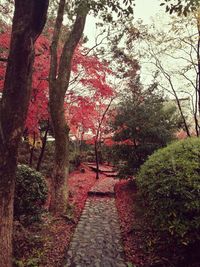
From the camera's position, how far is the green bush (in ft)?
22.1

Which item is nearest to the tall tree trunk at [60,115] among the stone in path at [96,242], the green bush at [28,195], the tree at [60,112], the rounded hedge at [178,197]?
the tree at [60,112]

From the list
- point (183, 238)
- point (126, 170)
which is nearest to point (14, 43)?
point (183, 238)

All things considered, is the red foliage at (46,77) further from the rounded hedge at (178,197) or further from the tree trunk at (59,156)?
the rounded hedge at (178,197)

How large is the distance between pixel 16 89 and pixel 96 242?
13.5ft

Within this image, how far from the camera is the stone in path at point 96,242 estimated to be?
5.36 m

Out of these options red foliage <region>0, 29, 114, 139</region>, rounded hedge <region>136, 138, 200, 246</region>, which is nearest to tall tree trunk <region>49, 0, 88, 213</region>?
red foliage <region>0, 29, 114, 139</region>

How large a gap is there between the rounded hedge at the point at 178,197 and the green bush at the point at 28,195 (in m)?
3.16

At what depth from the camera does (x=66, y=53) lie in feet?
27.6

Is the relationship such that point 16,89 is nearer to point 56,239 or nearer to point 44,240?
point 44,240

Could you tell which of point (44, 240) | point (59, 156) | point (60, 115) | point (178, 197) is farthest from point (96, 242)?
point (60, 115)

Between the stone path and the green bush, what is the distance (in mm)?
1244

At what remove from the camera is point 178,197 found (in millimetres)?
4586

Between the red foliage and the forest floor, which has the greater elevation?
the red foliage

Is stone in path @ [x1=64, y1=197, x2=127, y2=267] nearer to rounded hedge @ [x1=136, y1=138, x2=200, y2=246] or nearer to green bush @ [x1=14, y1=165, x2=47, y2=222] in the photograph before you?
green bush @ [x1=14, y1=165, x2=47, y2=222]
